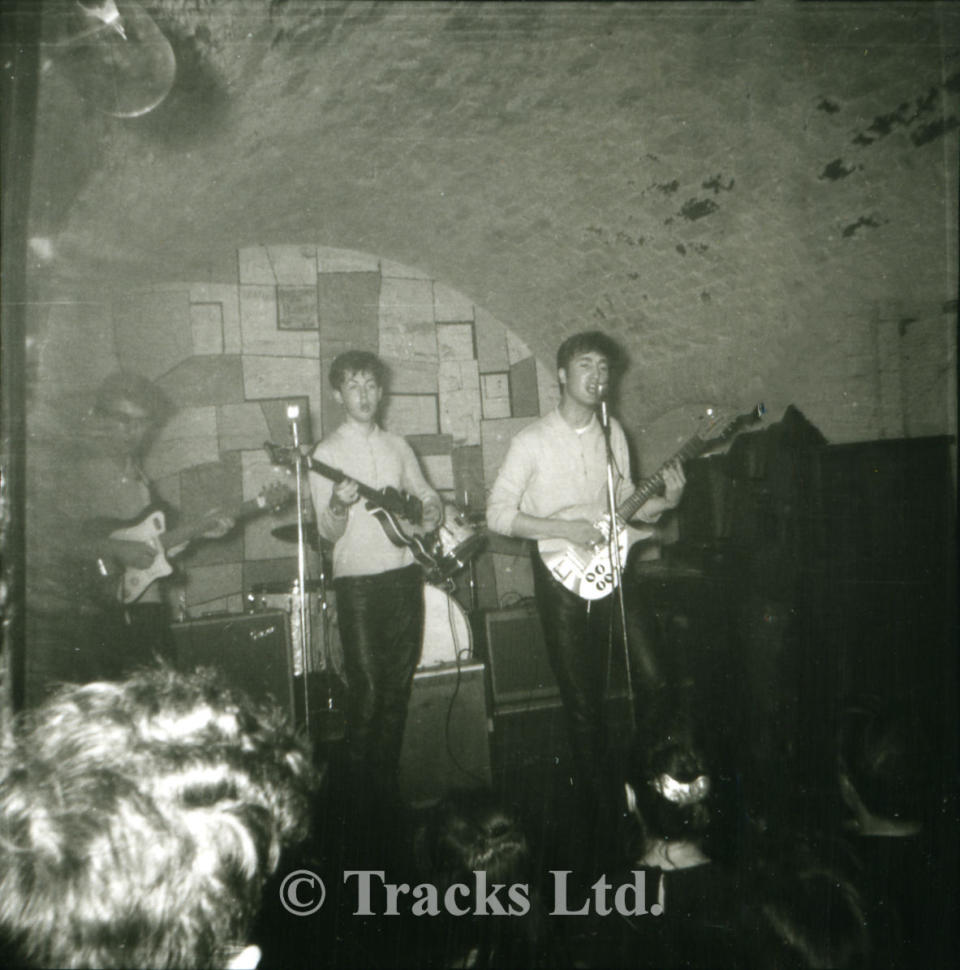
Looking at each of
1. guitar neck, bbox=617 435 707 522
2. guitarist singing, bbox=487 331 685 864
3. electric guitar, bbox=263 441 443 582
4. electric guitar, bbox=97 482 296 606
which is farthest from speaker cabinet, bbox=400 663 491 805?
electric guitar, bbox=97 482 296 606

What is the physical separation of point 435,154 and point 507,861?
3.69 metres

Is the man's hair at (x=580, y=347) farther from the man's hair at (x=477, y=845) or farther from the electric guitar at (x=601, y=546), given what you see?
the man's hair at (x=477, y=845)

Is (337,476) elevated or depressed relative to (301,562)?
elevated

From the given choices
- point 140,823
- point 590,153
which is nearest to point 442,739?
point 140,823

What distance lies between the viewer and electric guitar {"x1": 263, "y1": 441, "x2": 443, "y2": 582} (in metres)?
3.45

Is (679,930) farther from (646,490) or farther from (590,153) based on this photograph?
(590,153)

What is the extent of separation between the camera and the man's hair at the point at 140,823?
0.67 metres

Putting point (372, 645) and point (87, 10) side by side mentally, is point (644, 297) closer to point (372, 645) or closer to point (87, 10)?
point (372, 645)

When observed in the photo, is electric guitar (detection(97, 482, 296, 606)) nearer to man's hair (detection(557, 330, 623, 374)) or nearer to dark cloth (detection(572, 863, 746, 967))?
man's hair (detection(557, 330, 623, 374))

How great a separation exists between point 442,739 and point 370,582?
2.63 ft

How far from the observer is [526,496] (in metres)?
3.35

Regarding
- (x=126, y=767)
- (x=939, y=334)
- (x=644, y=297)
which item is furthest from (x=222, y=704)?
(x=644, y=297)

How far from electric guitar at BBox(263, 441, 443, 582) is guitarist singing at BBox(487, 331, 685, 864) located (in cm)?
53

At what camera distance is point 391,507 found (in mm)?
3506
